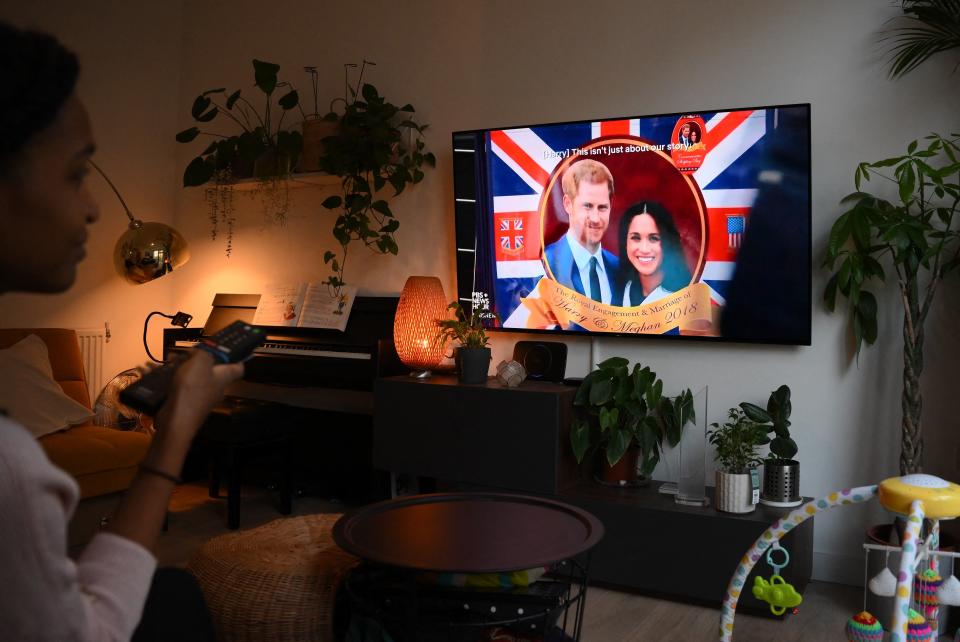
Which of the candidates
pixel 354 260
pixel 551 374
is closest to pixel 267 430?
pixel 354 260

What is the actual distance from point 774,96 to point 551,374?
4.87ft

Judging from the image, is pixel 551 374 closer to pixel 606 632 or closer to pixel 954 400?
pixel 606 632

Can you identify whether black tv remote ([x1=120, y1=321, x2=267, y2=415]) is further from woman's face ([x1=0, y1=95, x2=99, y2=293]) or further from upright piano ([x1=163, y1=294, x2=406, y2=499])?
upright piano ([x1=163, y1=294, x2=406, y2=499])

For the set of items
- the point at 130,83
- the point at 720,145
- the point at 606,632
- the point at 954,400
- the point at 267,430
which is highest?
the point at 130,83

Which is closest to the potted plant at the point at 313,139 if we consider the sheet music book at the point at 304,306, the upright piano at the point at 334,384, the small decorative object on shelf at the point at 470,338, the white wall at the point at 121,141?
the sheet music book at the point at 304,306

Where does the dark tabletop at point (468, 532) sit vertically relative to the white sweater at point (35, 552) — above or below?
below

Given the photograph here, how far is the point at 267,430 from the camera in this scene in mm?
4121

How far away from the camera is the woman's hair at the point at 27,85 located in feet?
2.62

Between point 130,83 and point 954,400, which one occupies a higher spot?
point 130,83

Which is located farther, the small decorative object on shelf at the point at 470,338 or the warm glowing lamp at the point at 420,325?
the warm glowing lamp at the point at 420,325

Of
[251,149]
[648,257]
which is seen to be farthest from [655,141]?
[251,149]

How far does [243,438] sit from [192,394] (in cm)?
310

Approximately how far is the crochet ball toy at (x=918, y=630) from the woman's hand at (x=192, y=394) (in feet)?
5.38

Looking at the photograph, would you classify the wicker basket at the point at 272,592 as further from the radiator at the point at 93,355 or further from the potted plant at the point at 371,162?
the radiator at the point at 93,355
